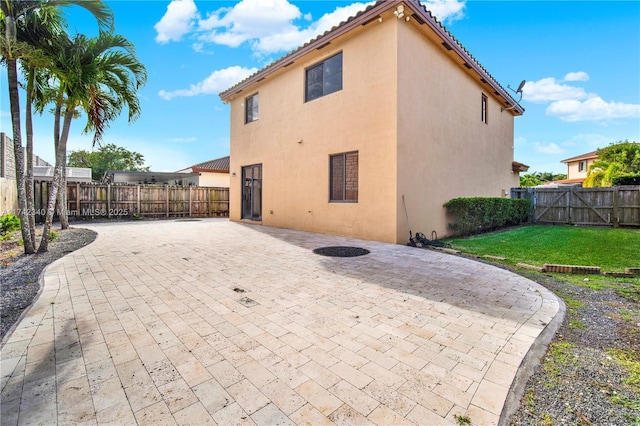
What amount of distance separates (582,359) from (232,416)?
255cm

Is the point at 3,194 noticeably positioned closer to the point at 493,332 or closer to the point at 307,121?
the point at 307,121

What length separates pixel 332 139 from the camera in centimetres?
837

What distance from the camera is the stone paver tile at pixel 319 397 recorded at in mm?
1643

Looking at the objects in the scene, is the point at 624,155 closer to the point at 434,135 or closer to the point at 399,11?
the point at 434,135

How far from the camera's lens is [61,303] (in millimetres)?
3244

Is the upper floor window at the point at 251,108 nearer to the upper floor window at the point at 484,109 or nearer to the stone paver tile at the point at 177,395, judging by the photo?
the upper floor window at the point at 484,109

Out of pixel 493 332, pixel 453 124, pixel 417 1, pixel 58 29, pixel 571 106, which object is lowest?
pixel 493 332

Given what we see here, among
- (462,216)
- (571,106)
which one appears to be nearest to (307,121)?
(462,216)

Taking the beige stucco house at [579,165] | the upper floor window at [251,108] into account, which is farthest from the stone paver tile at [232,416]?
the beige stucco house at [579,165]

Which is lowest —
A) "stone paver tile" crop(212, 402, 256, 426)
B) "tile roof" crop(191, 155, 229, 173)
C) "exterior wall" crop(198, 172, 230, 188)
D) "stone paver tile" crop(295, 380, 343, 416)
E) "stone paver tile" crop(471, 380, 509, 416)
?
"stone paver tile" crop(471, 380, 509, 416)

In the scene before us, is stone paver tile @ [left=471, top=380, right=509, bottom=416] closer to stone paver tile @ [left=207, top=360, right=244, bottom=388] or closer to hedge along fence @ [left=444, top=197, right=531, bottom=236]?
stone paver tile @ [left=207, top=360, right=244, bottom=388]

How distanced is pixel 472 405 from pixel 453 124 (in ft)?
29.9

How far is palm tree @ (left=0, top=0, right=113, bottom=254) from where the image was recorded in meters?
4.95

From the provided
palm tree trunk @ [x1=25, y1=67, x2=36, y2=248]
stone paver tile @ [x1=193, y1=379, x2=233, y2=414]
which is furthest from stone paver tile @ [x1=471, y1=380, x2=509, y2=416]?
palm tree trunk @ [x1=25, y1=67, x2=36, y2=248]
